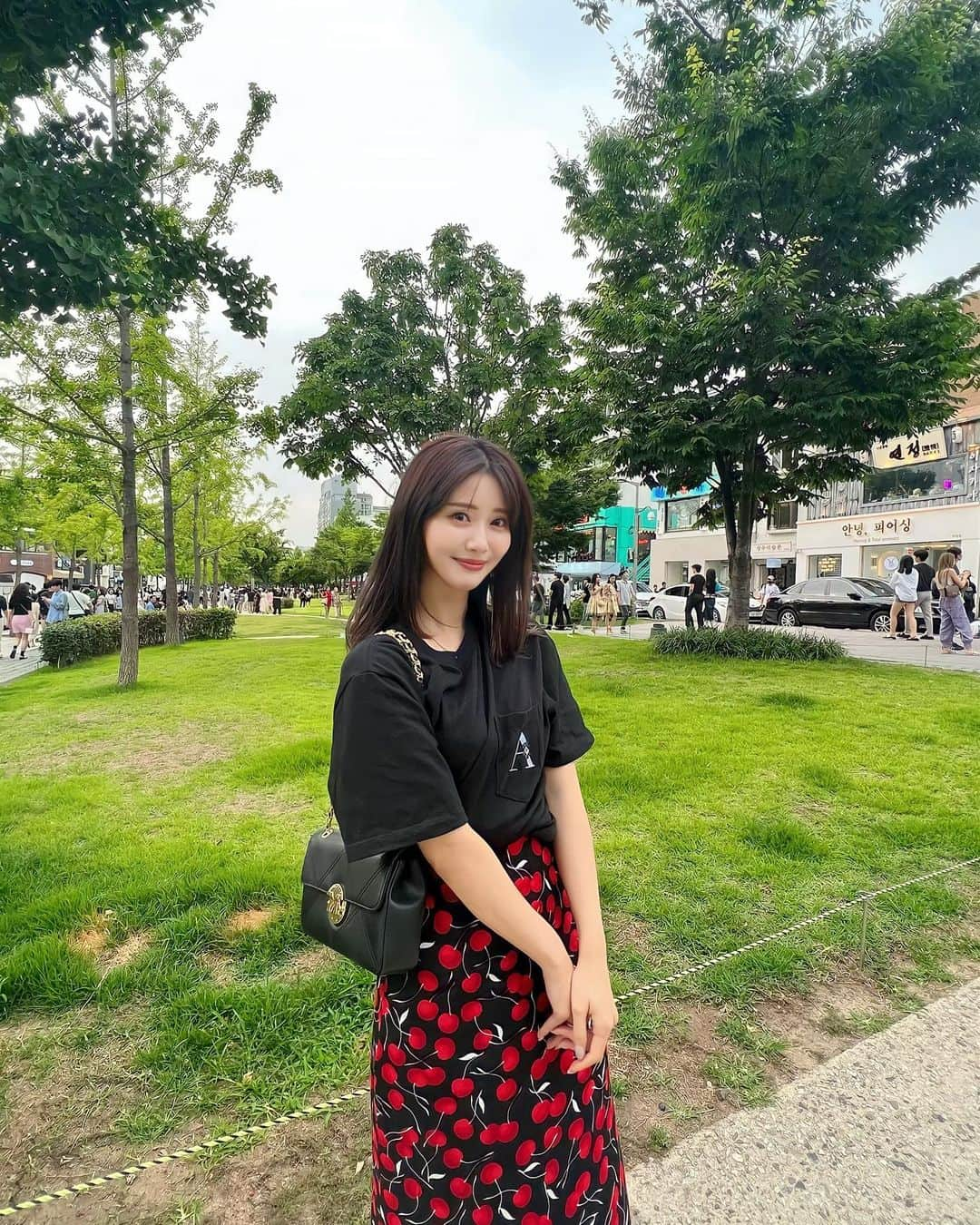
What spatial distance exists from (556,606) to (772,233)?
35.4ft

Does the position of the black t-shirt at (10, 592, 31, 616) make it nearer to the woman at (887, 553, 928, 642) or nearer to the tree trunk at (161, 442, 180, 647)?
the tree trunk at (161, 442, 180, 647)

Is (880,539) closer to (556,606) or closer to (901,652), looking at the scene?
(556,606)

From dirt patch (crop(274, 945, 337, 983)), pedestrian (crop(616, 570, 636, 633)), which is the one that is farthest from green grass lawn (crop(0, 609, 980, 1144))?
pedestrian (crop(616, 570, 636, 633))

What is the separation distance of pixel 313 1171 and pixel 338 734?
1429mm

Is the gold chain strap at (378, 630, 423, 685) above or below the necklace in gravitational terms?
below

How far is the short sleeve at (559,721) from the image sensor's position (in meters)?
1.32

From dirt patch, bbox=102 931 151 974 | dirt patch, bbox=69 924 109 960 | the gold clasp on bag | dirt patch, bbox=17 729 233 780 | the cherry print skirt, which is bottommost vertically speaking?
dirt patch, bbox=102 931 151 974

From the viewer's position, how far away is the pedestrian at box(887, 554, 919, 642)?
594 inches

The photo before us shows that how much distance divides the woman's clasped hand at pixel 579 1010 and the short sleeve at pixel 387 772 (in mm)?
340

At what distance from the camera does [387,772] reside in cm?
105

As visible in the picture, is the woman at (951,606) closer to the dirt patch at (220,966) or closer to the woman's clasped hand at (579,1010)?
the dirt patch at (220,966)

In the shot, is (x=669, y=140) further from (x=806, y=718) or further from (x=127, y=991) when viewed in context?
(x=127, y=991)

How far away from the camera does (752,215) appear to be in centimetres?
1027

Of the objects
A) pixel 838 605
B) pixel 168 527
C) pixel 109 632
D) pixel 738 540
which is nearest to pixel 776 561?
pixel 838 605
